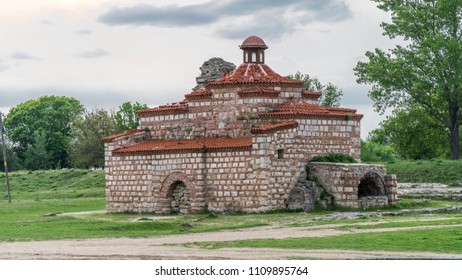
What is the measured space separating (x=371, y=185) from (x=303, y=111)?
494 centimetres

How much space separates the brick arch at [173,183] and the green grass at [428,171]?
19.6 metres

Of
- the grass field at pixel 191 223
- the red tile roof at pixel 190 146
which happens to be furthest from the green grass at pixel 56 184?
the red tile roof at pixel 190 146

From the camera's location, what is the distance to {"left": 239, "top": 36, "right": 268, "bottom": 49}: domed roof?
190ft

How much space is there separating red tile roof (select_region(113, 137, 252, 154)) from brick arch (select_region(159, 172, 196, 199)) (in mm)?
1255

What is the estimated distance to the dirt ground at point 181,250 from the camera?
113 ft

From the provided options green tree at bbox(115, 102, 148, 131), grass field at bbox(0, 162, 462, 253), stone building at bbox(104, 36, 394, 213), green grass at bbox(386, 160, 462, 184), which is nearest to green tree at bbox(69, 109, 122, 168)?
green tree at bbox(115, 102, 148, 131)

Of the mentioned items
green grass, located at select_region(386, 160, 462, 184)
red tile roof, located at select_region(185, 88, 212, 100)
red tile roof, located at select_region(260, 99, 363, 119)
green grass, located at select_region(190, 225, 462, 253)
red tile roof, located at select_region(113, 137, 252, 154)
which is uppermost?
red tile roof, located at select_region(185, 88, 212, 100)

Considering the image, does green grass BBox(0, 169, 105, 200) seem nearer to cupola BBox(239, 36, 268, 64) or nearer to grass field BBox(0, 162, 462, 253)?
grass field BBox(0, 162, 462, 253)

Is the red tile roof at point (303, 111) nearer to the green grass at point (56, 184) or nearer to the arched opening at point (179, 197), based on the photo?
the arched opening at point (179, 197)

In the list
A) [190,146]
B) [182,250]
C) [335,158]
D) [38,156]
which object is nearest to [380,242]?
[182,250]

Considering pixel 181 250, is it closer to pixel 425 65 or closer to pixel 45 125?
pixel 425 65

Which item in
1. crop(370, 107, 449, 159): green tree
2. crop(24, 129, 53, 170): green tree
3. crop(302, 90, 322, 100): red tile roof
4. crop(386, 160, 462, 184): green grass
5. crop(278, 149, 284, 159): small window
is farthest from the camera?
crop(24, 129, 53, 170): green tree

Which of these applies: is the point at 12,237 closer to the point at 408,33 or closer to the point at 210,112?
the point at 210,112

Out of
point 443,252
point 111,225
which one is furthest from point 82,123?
point 443,252
